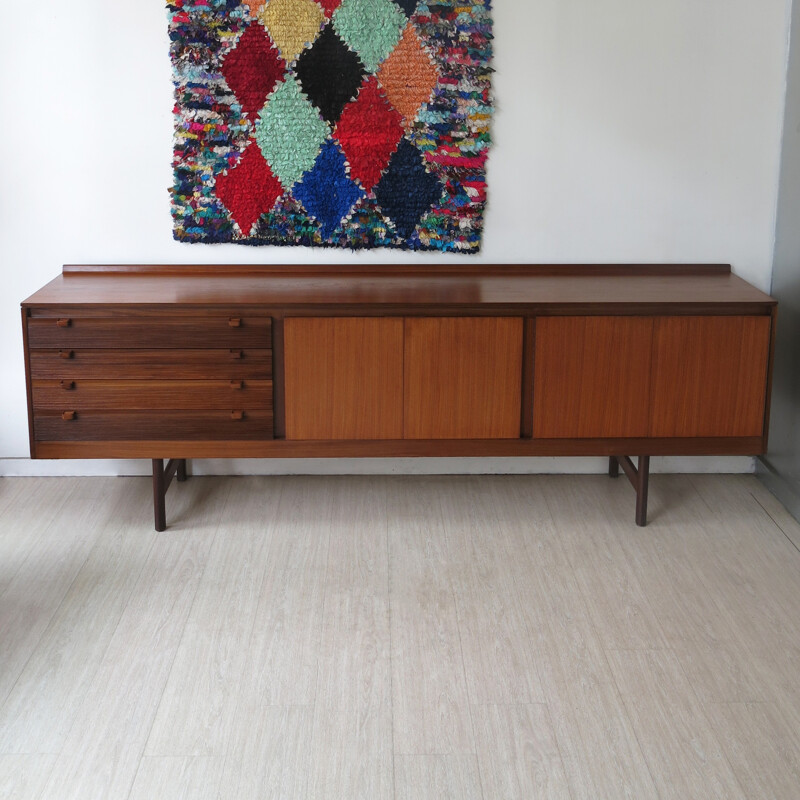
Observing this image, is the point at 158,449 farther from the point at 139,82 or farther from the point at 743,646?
the point at 743,646

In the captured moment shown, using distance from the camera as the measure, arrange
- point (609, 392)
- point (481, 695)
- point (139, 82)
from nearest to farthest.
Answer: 1. point (481, 695)
2. point (609, 392)
3. point (139, 82)

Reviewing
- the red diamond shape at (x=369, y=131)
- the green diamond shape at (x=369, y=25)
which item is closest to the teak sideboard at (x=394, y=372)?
the red diamond shape at (x=369, y=131)

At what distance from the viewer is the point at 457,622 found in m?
2.86

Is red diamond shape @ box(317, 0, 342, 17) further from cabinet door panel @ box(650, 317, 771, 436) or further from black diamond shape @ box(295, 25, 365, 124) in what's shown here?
cabinet door panel @ box(650, 317, 771, 436)

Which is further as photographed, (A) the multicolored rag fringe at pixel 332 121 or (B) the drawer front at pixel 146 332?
(A) the multicolored rag fringe at pixel 332 121

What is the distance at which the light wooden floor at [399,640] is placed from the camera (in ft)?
7.48

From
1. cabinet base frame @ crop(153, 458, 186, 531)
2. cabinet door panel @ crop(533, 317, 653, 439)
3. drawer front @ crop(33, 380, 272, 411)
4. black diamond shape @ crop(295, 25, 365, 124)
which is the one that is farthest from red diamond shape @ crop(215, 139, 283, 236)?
cabinet door panel @ crop(533, 317, 653, 439)

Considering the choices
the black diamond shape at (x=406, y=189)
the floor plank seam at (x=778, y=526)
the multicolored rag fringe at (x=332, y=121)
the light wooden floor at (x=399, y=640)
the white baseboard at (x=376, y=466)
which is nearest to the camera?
the light wooden floor at (x=399, y=640)

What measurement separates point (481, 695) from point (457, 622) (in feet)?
1.13

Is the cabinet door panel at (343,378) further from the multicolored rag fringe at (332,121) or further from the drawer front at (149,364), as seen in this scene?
the multicolored rag fringe at (332,121)

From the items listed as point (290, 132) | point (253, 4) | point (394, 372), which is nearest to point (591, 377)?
point (394, 372)

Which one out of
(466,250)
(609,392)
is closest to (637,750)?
(609,392)

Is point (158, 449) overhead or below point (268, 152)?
below

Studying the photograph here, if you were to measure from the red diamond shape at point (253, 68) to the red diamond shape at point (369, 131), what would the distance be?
0.84 feet
